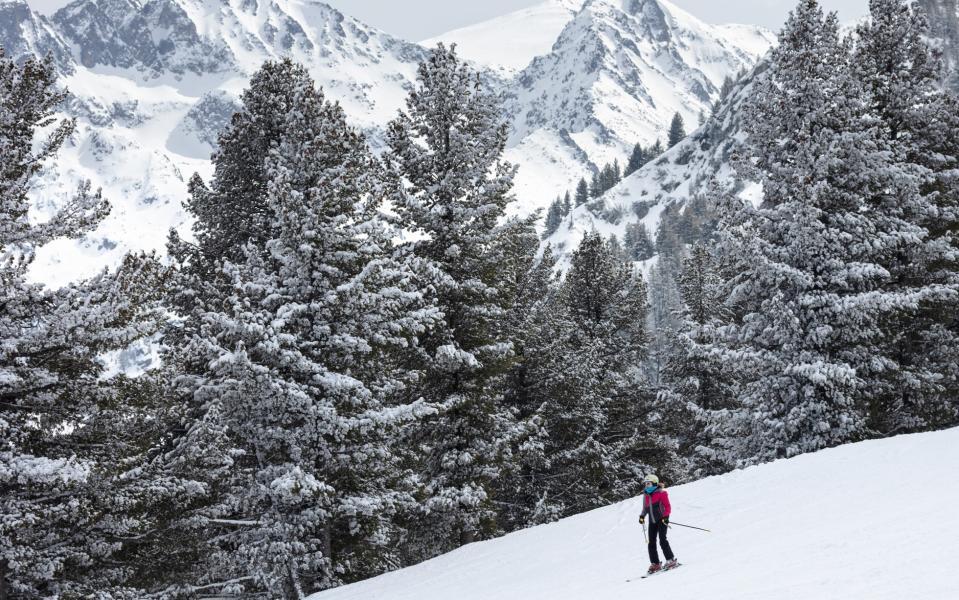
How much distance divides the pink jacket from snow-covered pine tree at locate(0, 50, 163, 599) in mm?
8003

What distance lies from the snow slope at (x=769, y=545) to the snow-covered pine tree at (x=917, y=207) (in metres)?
2.91

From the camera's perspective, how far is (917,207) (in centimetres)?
1809

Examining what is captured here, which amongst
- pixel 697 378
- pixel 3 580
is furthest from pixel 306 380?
pixel 697 378

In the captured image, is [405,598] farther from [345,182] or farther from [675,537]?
[345,182]

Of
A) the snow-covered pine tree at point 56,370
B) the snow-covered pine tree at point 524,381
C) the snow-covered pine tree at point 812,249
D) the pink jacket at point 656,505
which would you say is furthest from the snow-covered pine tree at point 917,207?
the snow-covered pine tree at point 56,370

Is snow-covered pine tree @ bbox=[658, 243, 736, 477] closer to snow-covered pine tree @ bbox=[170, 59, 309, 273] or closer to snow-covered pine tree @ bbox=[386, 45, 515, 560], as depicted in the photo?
snow-covered pine tree @ bbox=[386, 45, 515, 560]

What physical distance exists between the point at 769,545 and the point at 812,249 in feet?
28.1

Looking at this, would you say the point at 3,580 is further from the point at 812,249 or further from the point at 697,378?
the point at 697,378

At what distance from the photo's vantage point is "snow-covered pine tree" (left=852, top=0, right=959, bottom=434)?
17.9 meters

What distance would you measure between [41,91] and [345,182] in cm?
590

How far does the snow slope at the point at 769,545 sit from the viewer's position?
339 inches

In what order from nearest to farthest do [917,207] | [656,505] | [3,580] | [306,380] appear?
1. [656,505]
2. [3,580]
3. [306,380]
4. [917,207]

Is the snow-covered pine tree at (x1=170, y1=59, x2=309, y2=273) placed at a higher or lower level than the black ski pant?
higher

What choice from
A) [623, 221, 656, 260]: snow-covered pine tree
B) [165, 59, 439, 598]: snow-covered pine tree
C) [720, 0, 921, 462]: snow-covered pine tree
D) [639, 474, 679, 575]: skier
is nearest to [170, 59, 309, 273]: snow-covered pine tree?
[165, 59, 439, 598]: snow-covered pine tree
